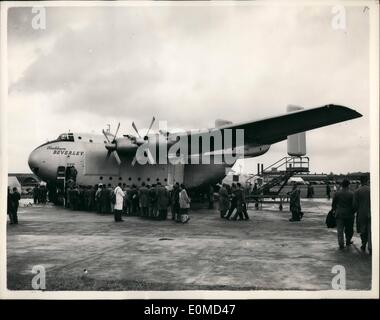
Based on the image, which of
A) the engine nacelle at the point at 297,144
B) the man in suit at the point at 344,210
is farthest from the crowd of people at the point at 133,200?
the man in suit at the point at 344,210

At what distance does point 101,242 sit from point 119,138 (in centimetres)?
872

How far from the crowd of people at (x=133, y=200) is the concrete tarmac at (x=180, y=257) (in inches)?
46.8

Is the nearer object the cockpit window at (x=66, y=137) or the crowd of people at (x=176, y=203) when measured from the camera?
the crowd of people at (x=176, y=203)

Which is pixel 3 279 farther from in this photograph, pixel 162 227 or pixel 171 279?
pixel 162 227

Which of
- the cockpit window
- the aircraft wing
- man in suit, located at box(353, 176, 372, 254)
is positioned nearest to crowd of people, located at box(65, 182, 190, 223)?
the cockpit window

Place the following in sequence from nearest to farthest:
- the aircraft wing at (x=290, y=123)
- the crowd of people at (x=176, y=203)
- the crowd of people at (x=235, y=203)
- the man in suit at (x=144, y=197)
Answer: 1. the crowd of people at (x=176, y=203)
2. the aircraft wing at (x=290, y=123)
3. the crowd of people at (x=235, y=203)
4. the man in suit at (x=144, y=197)

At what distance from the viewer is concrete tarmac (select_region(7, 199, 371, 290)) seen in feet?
21.0

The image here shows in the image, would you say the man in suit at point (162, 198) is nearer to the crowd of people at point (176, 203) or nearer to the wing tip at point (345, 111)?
the crowd of people at point (176, 203)

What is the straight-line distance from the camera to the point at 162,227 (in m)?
12.4

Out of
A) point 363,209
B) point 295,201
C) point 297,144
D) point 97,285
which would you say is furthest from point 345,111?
point 97,285

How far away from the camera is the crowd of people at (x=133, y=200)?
13586 mm

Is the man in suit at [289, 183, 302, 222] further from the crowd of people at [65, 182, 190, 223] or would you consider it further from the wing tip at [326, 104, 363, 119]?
the crowd of people at [65, 182, 190, 223]

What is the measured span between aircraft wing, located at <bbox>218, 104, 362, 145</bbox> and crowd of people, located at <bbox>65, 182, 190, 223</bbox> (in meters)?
3.80
